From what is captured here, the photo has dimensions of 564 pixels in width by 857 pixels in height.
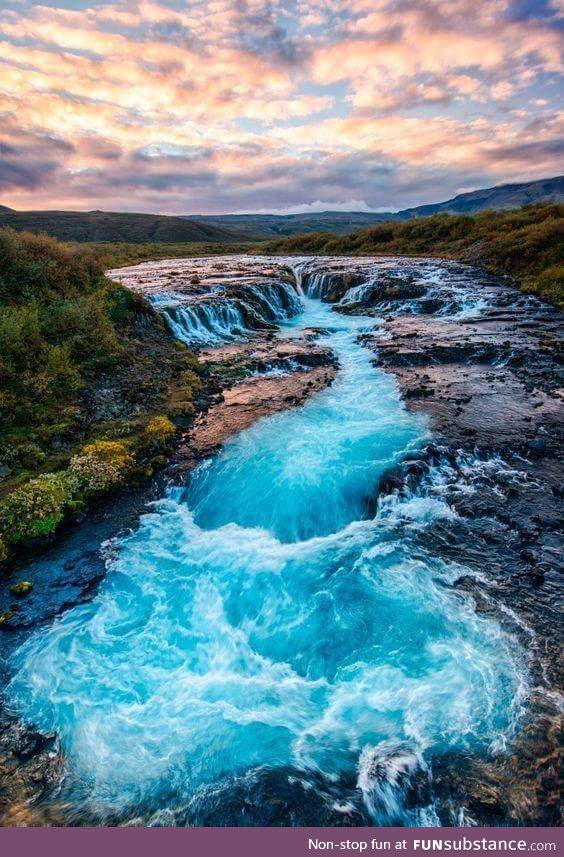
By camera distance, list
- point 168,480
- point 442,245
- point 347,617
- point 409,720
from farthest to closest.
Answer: point 442,245 < point 168,480 < point 347,617 < point 409,720

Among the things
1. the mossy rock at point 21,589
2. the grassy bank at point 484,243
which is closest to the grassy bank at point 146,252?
the grassy bank at point 484,243

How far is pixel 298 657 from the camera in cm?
838

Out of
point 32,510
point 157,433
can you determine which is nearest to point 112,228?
point 157,433

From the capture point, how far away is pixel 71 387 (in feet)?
53.4

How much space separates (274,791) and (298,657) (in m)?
2.42

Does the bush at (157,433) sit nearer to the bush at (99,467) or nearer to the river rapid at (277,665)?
the bush at (99,467)

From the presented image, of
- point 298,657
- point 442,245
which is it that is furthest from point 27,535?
point 442,245

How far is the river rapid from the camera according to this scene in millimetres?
6234

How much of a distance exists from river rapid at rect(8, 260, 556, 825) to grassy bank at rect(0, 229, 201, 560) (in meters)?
2.48

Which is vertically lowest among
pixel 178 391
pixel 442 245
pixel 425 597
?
pixel 425 597

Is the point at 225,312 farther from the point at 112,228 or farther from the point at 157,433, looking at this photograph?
the point at 112,228

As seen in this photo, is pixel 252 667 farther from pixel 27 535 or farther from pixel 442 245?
pixel 442 245
